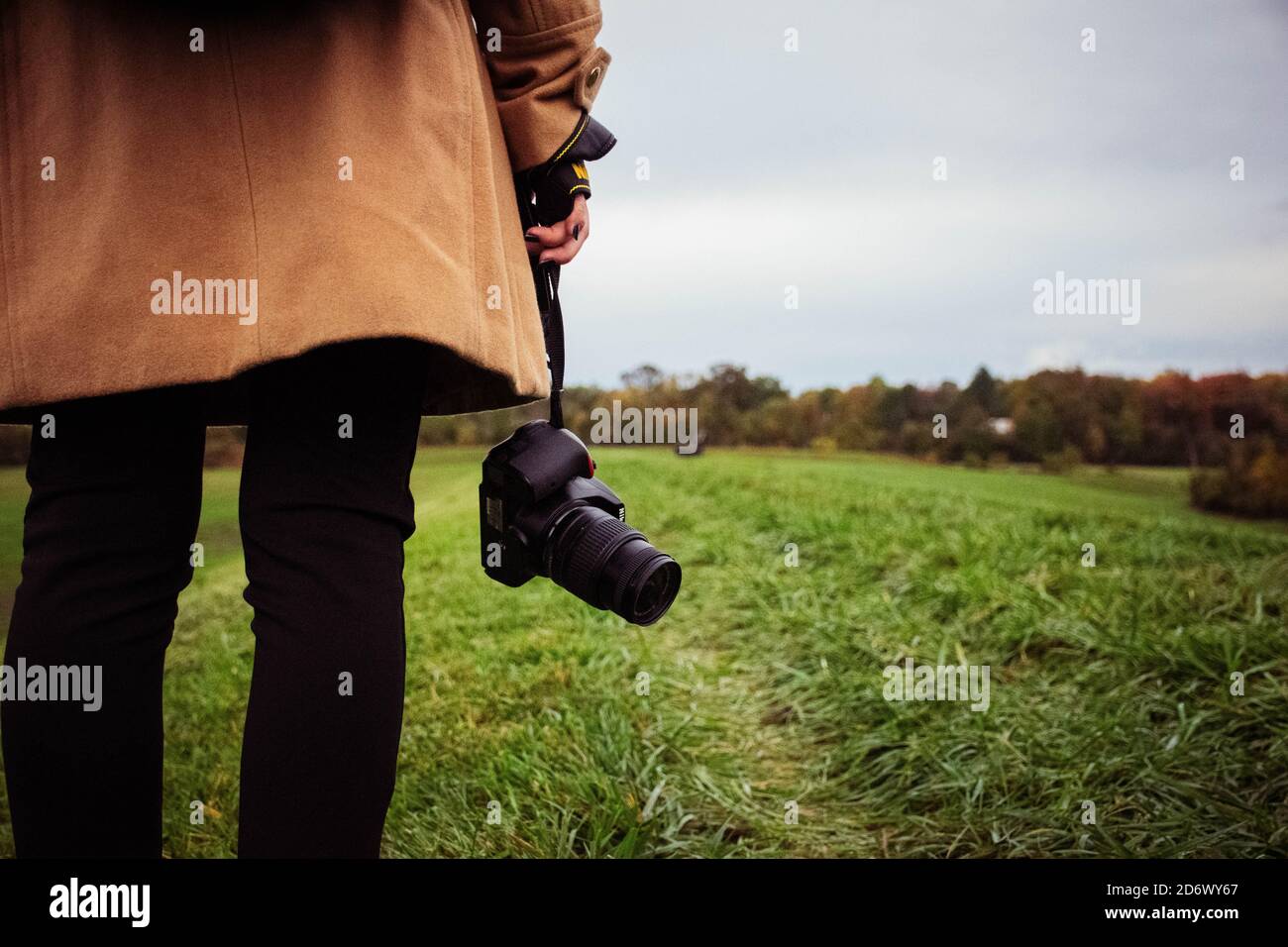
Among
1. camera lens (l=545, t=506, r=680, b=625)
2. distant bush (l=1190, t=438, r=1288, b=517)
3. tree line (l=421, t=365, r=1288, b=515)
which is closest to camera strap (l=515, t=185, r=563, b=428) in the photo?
camera lens (l=545, t=506, r=680, b=625)

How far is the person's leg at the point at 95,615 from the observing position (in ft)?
2.79

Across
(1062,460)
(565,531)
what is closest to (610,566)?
(565,531)

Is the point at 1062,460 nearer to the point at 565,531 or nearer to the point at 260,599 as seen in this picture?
the point at 565,531

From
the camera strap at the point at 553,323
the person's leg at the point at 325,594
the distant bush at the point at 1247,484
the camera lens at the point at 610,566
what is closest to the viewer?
the person's leg at the point at 325,594

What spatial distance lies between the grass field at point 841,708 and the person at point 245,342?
195 millimetres

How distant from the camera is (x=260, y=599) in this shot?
817 millimetres

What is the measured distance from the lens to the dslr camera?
3.46 ft

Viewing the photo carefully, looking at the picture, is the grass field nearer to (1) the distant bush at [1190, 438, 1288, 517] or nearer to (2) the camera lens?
(2) the camera lens

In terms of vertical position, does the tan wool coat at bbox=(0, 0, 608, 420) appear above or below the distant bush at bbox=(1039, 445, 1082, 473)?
above

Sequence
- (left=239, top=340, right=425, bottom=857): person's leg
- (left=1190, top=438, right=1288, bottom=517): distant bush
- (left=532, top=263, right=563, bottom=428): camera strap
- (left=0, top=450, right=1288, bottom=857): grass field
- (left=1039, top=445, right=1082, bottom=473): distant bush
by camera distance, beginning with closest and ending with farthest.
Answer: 1. (left=239, top=340, right=425, bottom=857): person's leg
2. (left=532, top=263, right=563, bottom=428): camera strap
3. (left=0, top=450, right=1288, bottom=857): grass field
4. (left=1190, top=438, right=1288, bottom=517): distant bush
5. (left=1039, top=445, right=1082, bottom=473): distant bush

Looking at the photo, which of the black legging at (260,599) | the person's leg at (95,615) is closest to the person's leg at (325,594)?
the black legging at (260,599)

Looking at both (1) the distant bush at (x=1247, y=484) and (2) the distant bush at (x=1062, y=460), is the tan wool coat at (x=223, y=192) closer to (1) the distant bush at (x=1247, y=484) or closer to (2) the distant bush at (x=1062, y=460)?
(1) the distant bush at (x=1247, y=484)

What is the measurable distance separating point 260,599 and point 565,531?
1.26ft

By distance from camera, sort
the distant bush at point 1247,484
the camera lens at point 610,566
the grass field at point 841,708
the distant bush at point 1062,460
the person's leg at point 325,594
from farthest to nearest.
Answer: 1. the distant bush at point 1062,460
2. the distant bush at point 1247,484
3. the grass field at point 841,708
4. the camera lens at point 610,566
5. the person's leg at point 325,594
